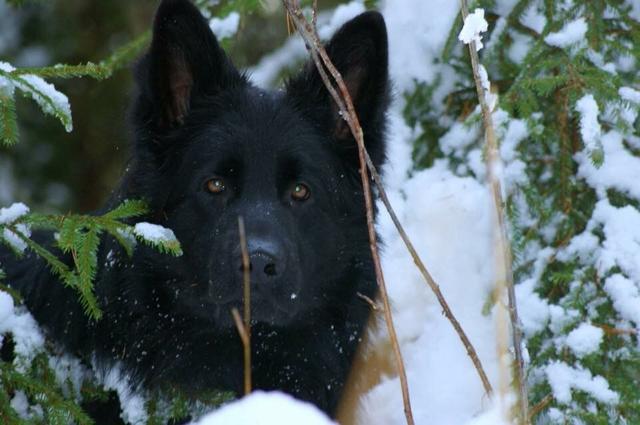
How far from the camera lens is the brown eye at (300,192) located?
4465 mm

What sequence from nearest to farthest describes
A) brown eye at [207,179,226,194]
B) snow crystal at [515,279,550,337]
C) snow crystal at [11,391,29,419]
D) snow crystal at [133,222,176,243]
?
snow crystal at [133,222,176,243] → snow crystal at [11,391,29,419] → brown eye at [207,179,226,194] → snow crystal at [515,279,550,337]

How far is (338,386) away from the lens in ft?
15.2

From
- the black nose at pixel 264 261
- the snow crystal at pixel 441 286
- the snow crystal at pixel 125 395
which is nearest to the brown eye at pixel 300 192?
the black nose at pixel 264 261

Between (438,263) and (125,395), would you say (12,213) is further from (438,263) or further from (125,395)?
(438,263)

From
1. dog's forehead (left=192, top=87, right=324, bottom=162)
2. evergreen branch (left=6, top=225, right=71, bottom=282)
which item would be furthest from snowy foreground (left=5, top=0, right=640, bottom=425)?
dog's forehead (left=192, top=87, right=324, bottom=162)

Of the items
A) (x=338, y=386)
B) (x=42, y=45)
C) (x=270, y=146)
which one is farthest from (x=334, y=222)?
(x=42, y=45)

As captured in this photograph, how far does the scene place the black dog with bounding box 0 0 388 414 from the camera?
426 centimetres

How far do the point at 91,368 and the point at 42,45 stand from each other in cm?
628

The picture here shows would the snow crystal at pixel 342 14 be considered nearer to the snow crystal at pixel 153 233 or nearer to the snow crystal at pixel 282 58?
the snow crystal at pixel 282 58

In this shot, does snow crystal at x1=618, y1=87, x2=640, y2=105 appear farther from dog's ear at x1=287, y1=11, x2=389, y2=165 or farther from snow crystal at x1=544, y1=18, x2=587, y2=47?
dog's ear at x1=287, y1=11, x2=389, y2=165

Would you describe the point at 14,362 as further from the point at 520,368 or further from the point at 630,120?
the point at 630,120

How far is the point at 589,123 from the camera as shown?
4.70 m

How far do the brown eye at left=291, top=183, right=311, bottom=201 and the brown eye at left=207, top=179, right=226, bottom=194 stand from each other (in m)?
0.34

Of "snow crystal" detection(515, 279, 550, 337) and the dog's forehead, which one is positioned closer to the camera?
the dog's forehead
